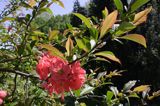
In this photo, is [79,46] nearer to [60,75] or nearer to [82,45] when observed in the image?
[82,45]

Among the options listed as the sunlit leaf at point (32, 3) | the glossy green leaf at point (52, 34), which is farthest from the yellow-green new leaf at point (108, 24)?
the sunlit leaf at point (32, 3)

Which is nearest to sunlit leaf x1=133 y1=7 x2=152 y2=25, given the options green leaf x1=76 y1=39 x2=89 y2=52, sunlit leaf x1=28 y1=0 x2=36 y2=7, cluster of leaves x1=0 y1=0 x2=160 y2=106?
cluster of leaves x1=0 y1=0 x2=160 y2=106

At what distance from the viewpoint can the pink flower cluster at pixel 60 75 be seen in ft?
4.58

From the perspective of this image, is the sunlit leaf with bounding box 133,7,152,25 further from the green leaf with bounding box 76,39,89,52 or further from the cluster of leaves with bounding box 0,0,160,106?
the green leaf with bounding box 76,39,89,52

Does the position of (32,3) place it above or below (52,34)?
above

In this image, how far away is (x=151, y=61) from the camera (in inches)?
721

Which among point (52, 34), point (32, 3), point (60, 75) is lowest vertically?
point (60, 75)

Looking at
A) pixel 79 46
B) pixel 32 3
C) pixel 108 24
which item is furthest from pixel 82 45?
pixel 32 3

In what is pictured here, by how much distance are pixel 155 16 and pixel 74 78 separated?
18500mm

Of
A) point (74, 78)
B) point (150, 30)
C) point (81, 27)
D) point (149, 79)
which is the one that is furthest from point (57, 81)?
point (150, 30)

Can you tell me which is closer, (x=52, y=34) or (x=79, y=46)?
(x=79, y=46)

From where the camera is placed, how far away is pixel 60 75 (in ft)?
4.57

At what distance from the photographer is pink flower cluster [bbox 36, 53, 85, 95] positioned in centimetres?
139

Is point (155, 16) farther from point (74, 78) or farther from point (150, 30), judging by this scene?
point (74, 78)
